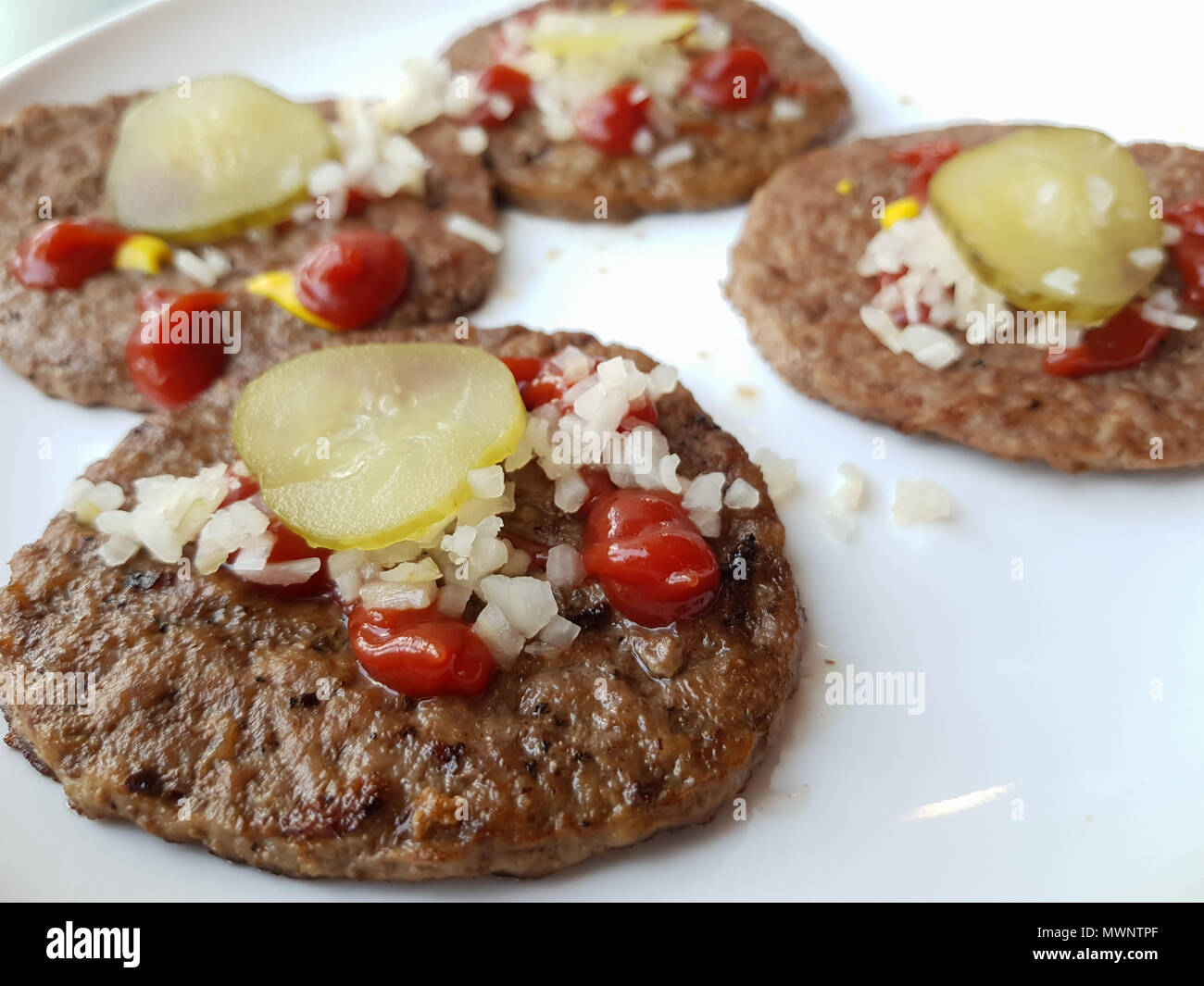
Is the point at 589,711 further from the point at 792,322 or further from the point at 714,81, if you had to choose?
the point at 714,81

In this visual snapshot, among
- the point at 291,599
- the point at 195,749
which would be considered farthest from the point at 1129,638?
the point at 195,749

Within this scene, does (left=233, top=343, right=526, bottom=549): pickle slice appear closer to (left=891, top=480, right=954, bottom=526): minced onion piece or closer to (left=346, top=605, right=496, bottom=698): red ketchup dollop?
(left=346, top=605, right=496, bottom=698): red ketchup dollop

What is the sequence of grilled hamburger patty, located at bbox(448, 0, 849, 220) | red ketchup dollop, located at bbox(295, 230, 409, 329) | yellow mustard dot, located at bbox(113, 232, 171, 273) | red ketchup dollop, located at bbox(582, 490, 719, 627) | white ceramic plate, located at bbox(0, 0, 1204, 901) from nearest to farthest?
1. white ceramic plate, located at bbox(0, 0, 1204, 901)
2. red ketchup dollop, located at bbox(582, 490, 719, 627)
3. red ketchup dollop, located at bbox(295, 230, 409, 329)
4. yellow mustard dot, located at bbox(113, 232, 171, 273)
5. grilled hamburger patty, located at bbox(448, 0, 849, 220)

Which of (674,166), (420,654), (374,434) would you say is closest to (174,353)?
(374,434)

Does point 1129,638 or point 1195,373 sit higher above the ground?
point 1195,373

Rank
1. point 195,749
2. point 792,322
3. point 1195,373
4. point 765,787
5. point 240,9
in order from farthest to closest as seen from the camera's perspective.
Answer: point 240,9 → point 792,322 → point 1195,373 → point 765,787 → point 195,749

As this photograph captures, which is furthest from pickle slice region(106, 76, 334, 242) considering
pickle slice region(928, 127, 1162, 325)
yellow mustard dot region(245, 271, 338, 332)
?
pickle slice region(928, 127, 1162, 325)

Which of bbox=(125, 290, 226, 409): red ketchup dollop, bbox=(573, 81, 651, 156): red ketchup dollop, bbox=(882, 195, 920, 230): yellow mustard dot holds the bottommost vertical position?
bbox=(125, 290, 226, 409): red ketchup dollop

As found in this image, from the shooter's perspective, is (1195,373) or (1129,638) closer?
(1129,638)
